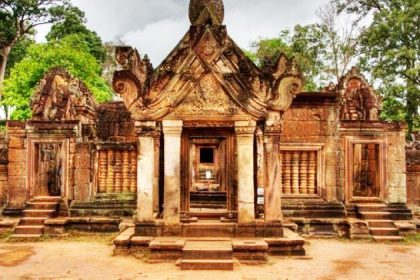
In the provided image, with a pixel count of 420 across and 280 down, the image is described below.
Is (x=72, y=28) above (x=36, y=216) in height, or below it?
above

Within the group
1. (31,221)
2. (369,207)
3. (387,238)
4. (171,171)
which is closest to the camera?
(171,171)

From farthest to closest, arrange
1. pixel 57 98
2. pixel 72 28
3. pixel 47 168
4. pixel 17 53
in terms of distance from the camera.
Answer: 1. pixel 17 53
2. pixel 72 28
3. pixel 57 98
4. pixel 47 168

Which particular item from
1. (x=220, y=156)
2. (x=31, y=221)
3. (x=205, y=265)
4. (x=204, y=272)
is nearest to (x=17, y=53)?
(x=31, y=221)

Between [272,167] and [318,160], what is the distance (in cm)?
337

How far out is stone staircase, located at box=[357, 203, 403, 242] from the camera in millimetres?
9867

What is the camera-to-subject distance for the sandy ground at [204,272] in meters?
6.50

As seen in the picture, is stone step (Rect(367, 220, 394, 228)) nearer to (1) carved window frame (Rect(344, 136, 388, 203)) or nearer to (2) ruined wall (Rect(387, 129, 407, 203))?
(1) carved window frame (Rect(344, 136, 388, 203))

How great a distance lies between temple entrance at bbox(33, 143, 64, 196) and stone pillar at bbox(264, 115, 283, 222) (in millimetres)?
6002

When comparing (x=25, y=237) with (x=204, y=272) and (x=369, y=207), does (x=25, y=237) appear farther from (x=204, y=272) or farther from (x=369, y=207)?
(x=369, y=207)

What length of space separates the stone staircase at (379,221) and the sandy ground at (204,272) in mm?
753

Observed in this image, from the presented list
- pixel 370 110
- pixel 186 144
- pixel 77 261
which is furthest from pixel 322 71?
pixel 77 261

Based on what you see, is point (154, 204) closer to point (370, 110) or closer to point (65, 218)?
point (65, 218)

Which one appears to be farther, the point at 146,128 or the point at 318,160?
the point at 318,160

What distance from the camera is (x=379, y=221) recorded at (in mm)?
10242
